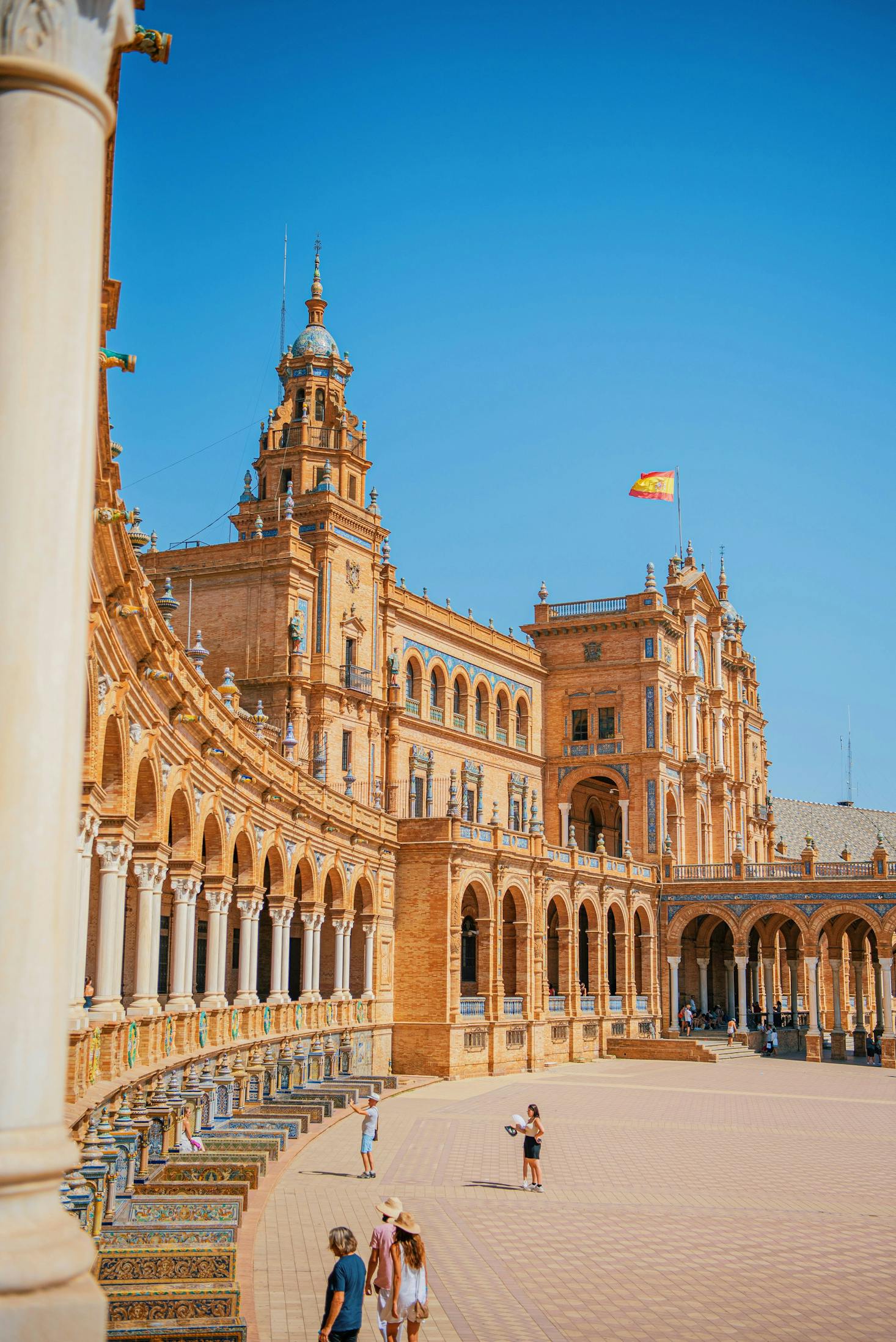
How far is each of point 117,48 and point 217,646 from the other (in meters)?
41.1

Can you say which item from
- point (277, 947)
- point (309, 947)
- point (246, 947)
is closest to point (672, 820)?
point (309, 947)

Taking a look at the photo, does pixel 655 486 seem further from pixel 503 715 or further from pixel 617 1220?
pixel 617 1220

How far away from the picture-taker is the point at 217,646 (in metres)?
45.2

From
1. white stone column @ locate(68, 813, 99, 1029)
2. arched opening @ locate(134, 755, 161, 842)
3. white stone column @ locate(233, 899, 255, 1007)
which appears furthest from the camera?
white stone column @ locate(233, 899, 255, 1007)

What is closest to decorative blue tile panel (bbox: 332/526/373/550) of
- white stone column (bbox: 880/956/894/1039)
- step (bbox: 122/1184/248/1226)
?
white stone column (bbox: 880/956/894/1039)

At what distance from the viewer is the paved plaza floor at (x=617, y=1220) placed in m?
13.9

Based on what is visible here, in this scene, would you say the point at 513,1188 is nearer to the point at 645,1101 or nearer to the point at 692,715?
the point at 645,1101

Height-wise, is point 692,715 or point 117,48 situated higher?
point 692,715

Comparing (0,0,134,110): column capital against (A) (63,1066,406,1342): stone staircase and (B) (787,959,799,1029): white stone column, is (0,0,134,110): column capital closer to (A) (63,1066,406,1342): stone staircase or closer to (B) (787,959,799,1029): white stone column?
(A) (63,1066,406,1342): stone staircase

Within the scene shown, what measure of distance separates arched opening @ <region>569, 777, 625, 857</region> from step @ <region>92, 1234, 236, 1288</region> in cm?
5184

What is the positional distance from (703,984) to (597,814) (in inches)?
403

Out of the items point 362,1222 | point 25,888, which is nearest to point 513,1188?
point 362,1222

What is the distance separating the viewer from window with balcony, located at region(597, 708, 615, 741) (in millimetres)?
62062

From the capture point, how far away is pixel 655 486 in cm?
6188
